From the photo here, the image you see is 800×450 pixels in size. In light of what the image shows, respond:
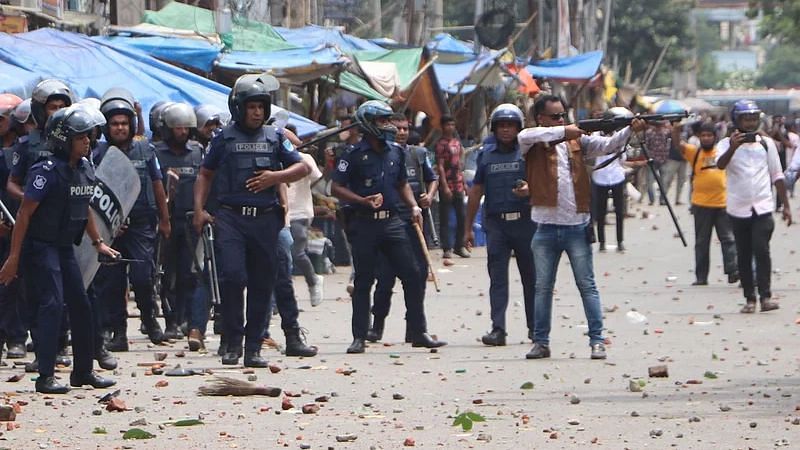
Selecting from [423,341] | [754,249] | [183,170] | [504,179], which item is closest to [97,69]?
[183,170]

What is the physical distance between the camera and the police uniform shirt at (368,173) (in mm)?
12820

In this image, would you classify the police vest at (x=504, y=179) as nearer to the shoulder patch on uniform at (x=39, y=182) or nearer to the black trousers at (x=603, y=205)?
the shoulder patch on uniform at (x=39, y=182)

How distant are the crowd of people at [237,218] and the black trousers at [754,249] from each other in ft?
0.05

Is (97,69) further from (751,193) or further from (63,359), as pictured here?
(63,359)

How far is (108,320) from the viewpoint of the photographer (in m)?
12.6

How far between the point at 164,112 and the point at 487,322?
11.5ft

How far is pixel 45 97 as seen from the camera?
36.9 ft

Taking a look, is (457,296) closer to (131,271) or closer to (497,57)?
(131,271)

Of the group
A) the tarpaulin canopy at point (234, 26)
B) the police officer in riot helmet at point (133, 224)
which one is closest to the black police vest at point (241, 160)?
the police officer in riot helmet at point (133, 224)

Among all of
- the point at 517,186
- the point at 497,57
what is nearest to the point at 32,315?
the point at 517,186

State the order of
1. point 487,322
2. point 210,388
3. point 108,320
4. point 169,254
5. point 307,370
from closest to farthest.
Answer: point 210,388 < point 307,370 < point 108,320 < point 169,254 < point 487,322

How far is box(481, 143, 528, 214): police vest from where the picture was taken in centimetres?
1305

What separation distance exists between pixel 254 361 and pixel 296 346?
2.90 feet

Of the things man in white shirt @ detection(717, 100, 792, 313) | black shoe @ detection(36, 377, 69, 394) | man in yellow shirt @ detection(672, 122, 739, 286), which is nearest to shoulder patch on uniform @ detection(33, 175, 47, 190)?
black shoe @ detection(36, 377, 69, 394)
